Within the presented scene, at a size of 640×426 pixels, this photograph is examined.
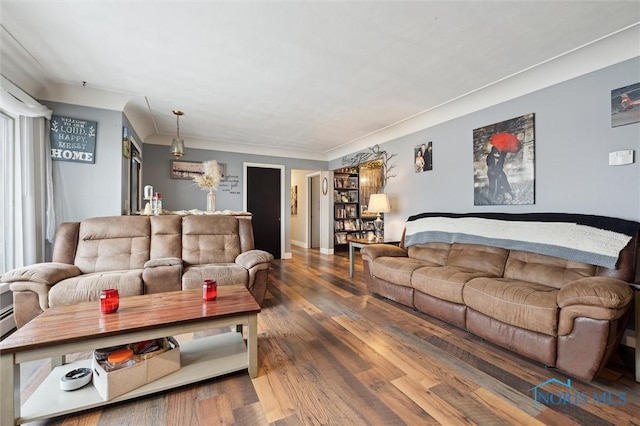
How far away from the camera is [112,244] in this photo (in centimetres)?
288

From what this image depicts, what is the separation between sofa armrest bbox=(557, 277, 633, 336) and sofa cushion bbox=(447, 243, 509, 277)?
2.63 feet

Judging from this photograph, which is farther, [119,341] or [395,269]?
[395,269]

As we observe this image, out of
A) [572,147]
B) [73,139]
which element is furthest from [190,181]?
[572,147]

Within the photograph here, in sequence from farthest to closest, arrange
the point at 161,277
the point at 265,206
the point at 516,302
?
the point at 265,206
the point at 161,277
the point at 516,302

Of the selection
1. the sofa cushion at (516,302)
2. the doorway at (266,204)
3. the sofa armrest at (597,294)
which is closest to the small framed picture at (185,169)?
the doorway at (266,204)

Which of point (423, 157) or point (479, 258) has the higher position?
point (423, 157)

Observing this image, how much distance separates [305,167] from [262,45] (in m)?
4.19

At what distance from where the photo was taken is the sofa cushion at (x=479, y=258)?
2600 mm

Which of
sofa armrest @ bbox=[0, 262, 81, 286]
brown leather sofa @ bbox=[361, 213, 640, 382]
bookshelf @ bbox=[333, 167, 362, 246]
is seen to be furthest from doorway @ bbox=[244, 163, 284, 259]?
sofa armrest @ bbox=[0, 262, 81, 286]

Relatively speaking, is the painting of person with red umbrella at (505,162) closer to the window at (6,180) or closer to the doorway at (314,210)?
the doorway at (314,210)

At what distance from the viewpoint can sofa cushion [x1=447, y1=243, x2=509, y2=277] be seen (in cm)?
260

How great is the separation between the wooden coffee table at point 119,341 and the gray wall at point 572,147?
2.90m

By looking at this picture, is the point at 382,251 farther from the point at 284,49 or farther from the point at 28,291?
the point at 28,291

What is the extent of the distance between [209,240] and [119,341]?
193 cm
